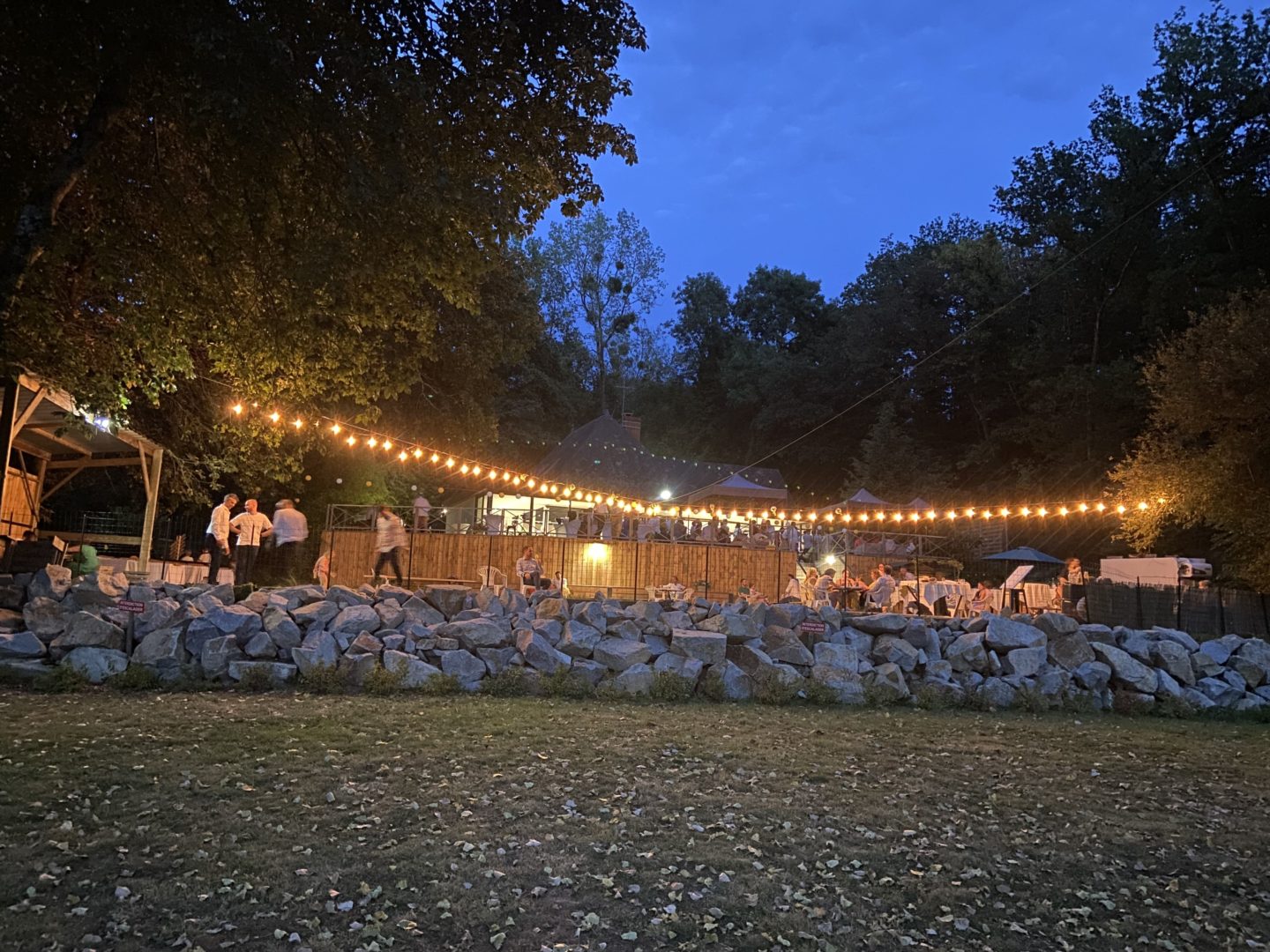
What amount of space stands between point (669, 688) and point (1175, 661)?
5.68m

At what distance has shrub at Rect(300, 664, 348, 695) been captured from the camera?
7.27 m

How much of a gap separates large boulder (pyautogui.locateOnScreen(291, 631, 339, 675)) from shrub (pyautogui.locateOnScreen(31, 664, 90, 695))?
5.26 feet

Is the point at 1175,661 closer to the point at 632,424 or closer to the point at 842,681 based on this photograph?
→ the point at 842,681

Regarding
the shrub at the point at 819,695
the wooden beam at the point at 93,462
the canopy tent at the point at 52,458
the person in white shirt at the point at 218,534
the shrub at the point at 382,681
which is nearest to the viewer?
the shrub at the point at 382,681

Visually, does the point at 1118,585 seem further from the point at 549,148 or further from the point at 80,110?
the point at 80,110

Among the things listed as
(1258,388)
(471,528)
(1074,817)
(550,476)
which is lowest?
(1074,817)

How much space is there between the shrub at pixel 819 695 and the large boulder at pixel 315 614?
4563mm

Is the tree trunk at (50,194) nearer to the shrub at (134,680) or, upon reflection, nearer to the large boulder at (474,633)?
the shrub at (134,680)

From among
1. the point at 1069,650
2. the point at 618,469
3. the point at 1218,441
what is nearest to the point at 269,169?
the point at 1069,650

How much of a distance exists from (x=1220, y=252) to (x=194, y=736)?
27.9 m

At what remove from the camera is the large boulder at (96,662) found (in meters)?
7.06

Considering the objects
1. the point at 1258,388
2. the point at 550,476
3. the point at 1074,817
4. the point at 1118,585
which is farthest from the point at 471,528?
the point at 1258,388

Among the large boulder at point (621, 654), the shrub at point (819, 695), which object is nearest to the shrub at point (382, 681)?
the large boulder at point (621, 654)

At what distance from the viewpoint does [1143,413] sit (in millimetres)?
25734
